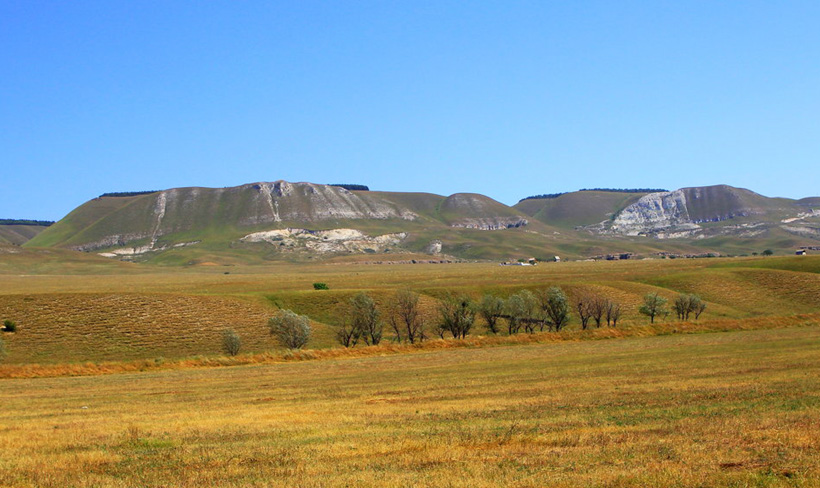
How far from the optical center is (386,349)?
54781mm

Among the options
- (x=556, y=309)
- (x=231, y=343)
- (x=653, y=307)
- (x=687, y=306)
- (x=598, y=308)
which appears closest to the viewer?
(x=231, y=343)

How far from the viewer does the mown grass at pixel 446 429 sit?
11.5m

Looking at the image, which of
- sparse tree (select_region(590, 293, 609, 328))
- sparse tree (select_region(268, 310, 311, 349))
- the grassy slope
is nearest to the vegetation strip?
sparse tree (select_region(268, 310, 311, 349))

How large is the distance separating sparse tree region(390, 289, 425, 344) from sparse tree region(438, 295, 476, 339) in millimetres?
2618

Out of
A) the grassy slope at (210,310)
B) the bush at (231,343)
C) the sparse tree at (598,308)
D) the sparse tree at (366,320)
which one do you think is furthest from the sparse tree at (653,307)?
the bush at (231,343)

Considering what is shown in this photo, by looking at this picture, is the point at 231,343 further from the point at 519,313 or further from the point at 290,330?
the point at 519,313

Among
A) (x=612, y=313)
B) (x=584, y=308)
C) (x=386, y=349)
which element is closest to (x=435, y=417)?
(x=386, y=349)

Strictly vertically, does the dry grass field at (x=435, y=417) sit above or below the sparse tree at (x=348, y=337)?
above

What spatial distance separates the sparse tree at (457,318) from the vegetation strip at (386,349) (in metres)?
17.1

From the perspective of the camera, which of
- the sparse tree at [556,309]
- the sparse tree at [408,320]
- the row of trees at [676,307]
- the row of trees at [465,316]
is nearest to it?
the row of trees at [465,316]

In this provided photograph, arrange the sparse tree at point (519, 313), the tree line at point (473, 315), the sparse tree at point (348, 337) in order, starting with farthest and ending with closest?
the sparse tree at point (519, 313) < the tree line at point (473, 315) < the sparse tree at point (348, 337)

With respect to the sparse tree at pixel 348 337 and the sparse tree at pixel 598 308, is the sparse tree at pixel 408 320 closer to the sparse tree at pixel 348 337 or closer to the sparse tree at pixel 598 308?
the sparse tree at pixel 348 337

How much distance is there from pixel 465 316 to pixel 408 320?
21.0ft


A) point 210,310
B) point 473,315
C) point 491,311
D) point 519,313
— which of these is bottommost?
point 519,313
